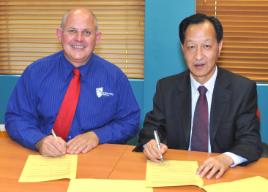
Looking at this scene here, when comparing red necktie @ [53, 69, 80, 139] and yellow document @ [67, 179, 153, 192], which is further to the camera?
red necktie @ [53, 69, 80, 139]

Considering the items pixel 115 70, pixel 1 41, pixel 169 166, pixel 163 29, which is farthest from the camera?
pixel 1 41

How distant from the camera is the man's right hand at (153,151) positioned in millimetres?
1891

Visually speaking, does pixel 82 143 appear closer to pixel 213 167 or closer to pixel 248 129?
pixel 213 167

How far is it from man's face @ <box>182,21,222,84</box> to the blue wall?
849 millimetres

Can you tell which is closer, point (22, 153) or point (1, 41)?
point (22, 153)

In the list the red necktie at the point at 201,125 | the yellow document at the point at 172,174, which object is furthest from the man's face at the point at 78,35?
the yellow document at the point at 172,174

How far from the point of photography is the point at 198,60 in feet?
7.27

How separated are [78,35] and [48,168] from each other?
90 cm

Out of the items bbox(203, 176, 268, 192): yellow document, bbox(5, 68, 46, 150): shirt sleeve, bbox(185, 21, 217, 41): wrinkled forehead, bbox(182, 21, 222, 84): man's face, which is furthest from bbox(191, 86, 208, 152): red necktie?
bbox(5, 68, 46, 150): shirt sleeve

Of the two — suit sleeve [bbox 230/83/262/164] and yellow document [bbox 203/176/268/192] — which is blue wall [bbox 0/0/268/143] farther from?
yellow document [bbox 203/176/268/192]

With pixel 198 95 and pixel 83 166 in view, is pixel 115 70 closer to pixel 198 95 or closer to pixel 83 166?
pixel 198 95

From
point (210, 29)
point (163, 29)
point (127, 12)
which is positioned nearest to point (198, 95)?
point (210, 29)

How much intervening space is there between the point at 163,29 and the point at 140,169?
1.57 metres

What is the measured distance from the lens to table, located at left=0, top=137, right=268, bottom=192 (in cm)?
164
